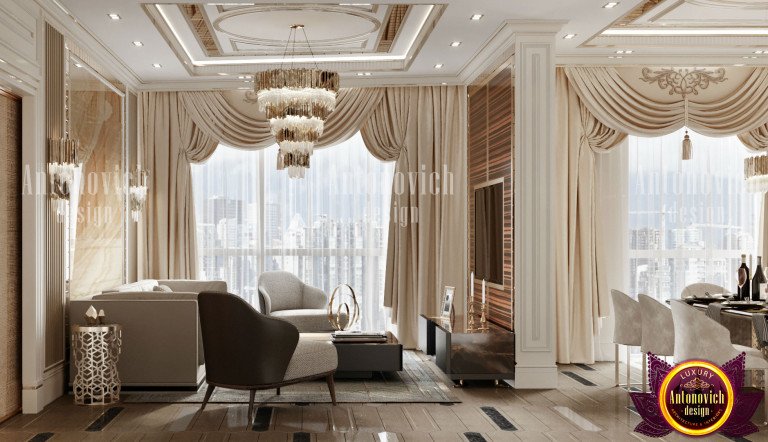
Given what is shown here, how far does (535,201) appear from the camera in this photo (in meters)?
6.21

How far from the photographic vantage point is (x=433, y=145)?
829 centimetres

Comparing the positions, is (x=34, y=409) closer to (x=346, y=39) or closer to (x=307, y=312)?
(x=307, y=312)

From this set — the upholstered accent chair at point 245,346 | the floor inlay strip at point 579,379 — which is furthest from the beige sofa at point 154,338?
the floor inlay strip at point 579,379

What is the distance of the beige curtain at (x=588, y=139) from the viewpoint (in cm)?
742

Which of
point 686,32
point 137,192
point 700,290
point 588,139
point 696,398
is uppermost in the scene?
point 686,32

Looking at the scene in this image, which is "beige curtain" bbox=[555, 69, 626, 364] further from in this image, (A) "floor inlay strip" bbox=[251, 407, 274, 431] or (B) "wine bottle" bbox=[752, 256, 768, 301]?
(A) "floor inlay strip" bbox=[251, 407, 274, 431]

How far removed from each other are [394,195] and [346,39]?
5.81 feet

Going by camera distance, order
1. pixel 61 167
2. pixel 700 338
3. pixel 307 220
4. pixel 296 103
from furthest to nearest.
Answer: pixel 307 220
pixel 296 103
pixel 61 167
pixel 700 338

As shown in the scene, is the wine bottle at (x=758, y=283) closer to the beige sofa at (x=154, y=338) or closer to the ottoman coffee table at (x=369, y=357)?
the ottoman coffee table at (x=369, y=357)

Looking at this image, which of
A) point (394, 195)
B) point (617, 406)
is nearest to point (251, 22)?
point (394, 195)

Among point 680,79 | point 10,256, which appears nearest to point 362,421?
point 10,256

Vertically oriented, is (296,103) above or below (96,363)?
above

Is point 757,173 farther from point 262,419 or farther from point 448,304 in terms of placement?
point 262,419

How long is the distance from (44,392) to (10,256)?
97cm
